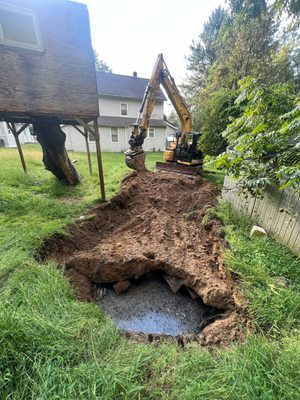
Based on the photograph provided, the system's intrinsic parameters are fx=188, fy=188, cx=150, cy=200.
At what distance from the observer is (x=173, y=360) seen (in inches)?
70.7

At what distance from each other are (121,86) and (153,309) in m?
19.3

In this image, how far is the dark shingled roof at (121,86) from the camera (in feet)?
54.4

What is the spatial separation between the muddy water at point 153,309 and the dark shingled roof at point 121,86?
17059mm

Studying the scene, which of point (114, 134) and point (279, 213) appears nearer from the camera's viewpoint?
point (279, 213)

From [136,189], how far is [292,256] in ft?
13.4

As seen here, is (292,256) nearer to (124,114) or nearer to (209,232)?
(209,232)

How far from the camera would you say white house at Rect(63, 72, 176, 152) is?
16438 mm

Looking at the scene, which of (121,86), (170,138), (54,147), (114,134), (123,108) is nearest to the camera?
(54,147)

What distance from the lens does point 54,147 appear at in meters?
6.29

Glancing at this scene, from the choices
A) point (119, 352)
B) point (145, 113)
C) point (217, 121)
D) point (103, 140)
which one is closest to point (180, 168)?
point (145, 113)

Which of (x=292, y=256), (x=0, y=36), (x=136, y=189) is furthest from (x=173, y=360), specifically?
(x=0, y=36)

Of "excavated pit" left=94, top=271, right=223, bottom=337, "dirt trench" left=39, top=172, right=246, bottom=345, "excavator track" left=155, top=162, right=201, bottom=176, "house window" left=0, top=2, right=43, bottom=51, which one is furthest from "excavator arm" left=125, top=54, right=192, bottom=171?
"excavated pit" left=94, top=271, right=223, bottom=337

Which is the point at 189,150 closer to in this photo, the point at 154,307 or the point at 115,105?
the point at 154,307

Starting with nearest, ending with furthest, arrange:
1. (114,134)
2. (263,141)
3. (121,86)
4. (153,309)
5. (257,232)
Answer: (263,141)
(153,309)
(257,232)
(114,134)
(121,86)
